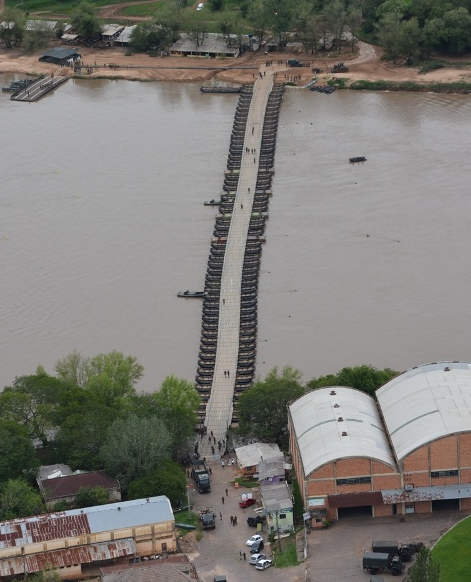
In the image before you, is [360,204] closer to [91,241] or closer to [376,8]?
[91,241]

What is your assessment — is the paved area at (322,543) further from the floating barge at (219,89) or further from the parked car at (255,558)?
the floating barge at (219,89)

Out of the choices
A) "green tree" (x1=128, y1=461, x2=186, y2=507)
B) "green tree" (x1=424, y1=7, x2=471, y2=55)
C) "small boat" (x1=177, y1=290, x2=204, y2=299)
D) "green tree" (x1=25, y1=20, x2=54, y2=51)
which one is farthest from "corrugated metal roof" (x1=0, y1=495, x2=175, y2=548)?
"green tree" (x1=25, y1=20, x2=54, y2=51)

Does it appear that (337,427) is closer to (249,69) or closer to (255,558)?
(255,558)

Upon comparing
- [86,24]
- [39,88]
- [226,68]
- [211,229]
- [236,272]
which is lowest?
[236,272]

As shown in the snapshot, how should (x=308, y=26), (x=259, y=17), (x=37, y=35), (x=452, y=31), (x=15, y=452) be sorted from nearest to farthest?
(x=15, y=452) → (x=452, y=31) → (x=308, y=26) → (x=259, y=17) → (x=37, y=35)

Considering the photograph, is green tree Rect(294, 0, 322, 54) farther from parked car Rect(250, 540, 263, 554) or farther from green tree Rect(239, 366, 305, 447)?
parked car Rect(250, 540, 263, 554)

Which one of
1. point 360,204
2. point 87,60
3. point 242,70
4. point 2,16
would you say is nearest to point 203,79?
point 242,70

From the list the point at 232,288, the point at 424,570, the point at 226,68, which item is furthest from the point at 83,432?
the point at 226,68
